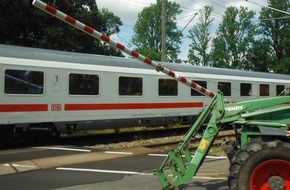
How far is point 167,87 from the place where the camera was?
19.6m

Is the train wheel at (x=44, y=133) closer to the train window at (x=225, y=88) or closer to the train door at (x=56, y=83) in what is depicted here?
the train door at (x=56, y=83)

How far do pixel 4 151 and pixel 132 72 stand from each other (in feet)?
20.4

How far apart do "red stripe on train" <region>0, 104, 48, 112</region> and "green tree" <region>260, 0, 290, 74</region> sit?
5773 centimetres

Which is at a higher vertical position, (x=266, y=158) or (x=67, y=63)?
(x=67, y=63)

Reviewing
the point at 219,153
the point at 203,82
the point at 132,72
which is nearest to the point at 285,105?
the point at 219,153

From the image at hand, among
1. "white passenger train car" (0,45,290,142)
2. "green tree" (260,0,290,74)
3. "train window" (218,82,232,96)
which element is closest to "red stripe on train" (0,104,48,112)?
"white passenger train car" (0,45,290,142)

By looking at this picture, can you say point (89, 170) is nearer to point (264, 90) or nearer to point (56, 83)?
point (56, 83)

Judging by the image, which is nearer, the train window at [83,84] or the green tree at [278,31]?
the train window at [83,84]

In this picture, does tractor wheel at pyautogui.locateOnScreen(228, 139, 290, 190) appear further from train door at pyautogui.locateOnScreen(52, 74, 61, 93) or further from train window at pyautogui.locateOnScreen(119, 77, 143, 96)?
train window at pyautogui.locateOnScreen(119, 77, 143, 96)

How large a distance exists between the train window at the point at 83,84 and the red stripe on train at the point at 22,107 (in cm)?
123

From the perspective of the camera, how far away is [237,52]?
7544 cm

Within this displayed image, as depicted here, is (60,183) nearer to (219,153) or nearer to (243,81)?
(219,153)

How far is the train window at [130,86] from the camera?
1751 cm

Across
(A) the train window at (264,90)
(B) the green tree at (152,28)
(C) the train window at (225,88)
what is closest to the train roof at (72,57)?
(C) the train window at (225,88)
